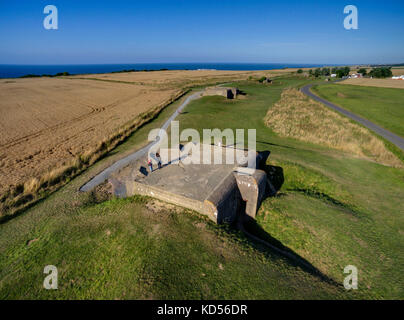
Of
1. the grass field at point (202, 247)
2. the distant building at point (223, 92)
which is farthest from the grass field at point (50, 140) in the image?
the distant building at point (223, 92)

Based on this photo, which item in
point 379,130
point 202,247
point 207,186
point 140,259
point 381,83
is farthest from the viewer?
point 381,83

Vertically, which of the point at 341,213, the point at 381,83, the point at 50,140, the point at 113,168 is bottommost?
the point at 341,213

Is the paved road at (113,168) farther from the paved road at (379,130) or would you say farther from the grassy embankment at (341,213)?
the paved road at (379,130)

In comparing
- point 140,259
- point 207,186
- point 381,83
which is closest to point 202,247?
point 140,259

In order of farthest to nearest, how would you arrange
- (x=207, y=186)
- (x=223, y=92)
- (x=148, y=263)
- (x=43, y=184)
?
1. (x=223, y=92)
2. (x=43, y=184)
3. (x=207, y=186)
4. (x=148, y=263)

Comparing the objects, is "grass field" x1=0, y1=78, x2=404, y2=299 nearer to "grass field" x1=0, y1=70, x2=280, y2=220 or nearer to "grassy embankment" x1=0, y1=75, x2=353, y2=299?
"grassy embankment" x1=0, y1=75, x2=353, y2=299

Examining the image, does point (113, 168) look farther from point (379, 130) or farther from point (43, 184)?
point (379, 130)
